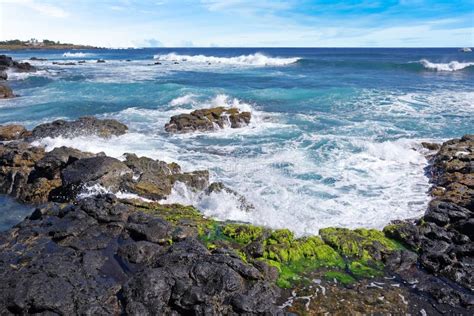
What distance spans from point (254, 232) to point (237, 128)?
12958 millimetres

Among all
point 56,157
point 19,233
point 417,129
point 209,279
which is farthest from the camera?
point 417,129

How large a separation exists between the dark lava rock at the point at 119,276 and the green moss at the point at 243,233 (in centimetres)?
130

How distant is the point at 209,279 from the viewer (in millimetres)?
6875

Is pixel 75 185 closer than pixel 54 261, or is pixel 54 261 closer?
pixel 54 261

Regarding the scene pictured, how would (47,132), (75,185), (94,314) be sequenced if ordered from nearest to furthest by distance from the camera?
1. (94,314)
2. (75,185)
3. (47,132)

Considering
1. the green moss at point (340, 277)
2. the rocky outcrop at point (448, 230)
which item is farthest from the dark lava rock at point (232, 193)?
the rocky outcrop at point (448, 230)

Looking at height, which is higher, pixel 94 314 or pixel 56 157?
pixel 56 157

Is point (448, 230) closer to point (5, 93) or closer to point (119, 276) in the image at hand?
point (119, 276)

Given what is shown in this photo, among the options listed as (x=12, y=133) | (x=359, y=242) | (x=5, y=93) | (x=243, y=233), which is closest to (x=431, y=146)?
(x=359, y=242)

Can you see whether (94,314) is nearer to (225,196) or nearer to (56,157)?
(225,196)

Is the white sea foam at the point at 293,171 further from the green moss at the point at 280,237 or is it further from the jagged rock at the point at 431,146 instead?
the green moss at the point at 280,237

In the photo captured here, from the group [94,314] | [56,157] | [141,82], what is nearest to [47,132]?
[56,157]

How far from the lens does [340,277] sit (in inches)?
315

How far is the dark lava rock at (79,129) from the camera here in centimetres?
1806
